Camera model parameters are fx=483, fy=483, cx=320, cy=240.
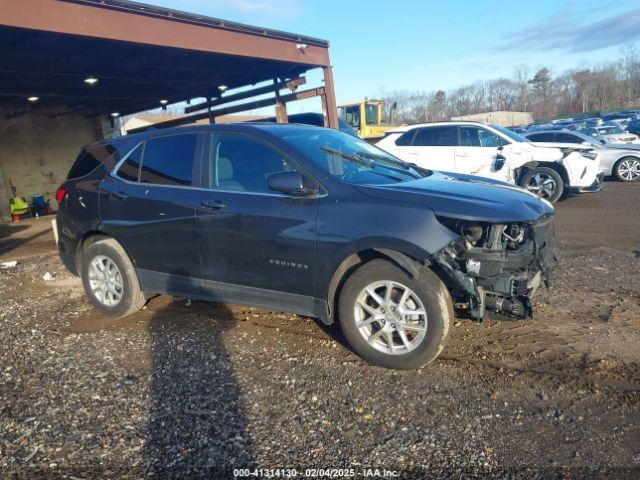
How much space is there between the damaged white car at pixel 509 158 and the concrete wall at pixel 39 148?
50.5 feet

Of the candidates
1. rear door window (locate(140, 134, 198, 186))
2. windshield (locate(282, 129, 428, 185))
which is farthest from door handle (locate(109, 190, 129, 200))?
windshield (locate(282, 129, 428, 185))

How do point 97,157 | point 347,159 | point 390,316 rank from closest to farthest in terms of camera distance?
point 390,316 → point 347,159 → point 97,157

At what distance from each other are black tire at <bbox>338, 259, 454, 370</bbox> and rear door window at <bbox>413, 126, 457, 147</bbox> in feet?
27.0

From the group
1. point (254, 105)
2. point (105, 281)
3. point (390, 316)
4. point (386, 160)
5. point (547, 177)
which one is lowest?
point (390, 316)

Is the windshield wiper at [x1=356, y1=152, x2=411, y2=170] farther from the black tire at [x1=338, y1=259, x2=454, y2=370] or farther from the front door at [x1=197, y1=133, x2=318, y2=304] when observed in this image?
the black tire at [x1=338, y1=259, x2=454, y2=370]

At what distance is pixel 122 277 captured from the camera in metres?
4.87

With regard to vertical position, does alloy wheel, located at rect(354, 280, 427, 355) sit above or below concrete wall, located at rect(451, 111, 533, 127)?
below

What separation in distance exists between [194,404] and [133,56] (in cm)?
1001

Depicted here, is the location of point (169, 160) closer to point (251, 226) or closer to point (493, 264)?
point (251, 226)

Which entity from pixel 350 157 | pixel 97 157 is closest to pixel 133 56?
pixel 97 157

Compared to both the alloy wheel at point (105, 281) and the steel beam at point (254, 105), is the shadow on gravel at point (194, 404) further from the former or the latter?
the steel beam at point (254, 105)

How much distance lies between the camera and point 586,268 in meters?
5.91

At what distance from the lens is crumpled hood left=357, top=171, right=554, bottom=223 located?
11.2ft

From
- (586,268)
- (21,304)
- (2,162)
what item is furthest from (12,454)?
(2,162)
